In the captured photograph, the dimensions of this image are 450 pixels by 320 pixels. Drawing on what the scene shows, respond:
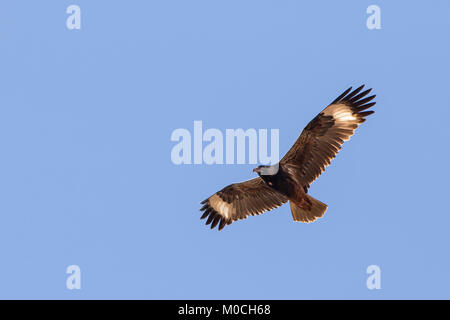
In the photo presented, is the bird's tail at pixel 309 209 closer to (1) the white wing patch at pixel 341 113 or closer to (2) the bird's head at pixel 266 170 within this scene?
(2) the bird's head at pixel 266 170

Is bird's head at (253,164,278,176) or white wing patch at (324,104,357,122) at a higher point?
white wing patch at (324,104,357,122)

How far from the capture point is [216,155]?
46.0ft

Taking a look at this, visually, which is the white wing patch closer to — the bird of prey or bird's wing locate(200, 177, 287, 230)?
the bird of prey

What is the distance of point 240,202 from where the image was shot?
1497 centimetres

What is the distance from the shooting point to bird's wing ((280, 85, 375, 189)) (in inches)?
551

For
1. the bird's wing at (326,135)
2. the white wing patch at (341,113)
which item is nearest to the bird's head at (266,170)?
the bird's wing at (326,135)

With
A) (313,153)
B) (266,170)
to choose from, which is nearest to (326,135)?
(313,153)

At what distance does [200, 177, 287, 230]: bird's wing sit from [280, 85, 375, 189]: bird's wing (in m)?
0.87

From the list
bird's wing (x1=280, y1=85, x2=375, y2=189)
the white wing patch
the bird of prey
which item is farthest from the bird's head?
the white wing patch

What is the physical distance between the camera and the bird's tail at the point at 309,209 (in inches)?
542

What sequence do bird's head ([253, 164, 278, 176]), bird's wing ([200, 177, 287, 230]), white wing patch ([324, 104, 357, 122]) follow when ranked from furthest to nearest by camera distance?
bird's wing ([200, 177, 287, 230])
white wing patch ([324, 104, 357, 122])
bird's head ([253, 164, 278, 176])
